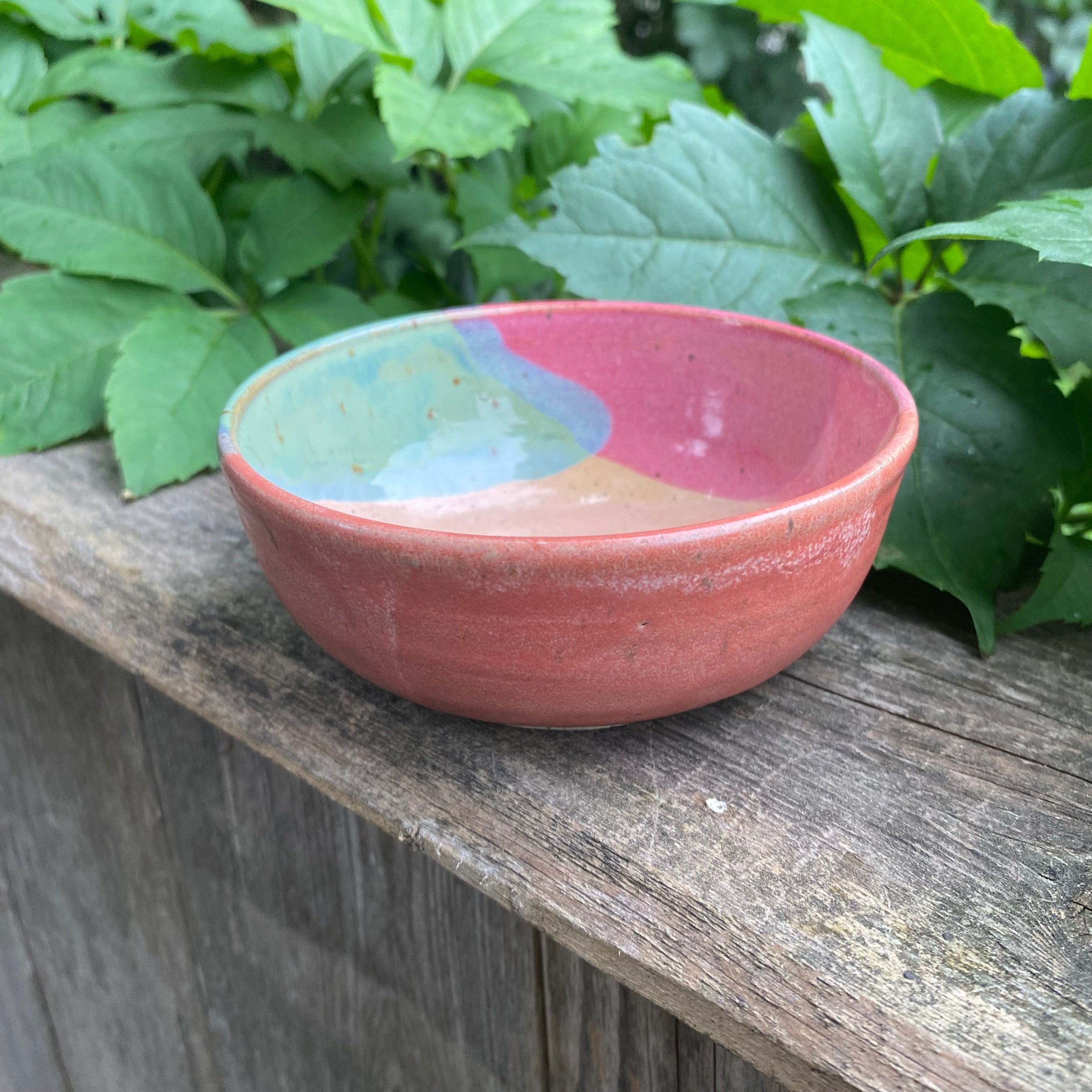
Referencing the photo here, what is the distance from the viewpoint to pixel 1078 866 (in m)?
0.36

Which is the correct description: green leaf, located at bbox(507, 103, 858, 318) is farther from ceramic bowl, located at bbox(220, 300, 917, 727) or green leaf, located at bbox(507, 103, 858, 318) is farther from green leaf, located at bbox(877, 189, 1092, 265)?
green leaf, located at bbox(877, 189, 1092, 265)

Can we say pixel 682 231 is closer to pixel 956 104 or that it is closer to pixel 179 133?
pixel 956 104

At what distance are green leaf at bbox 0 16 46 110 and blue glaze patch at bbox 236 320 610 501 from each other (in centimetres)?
53

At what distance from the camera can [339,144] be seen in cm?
79

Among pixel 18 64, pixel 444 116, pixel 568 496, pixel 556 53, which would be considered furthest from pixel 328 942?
pixel 18 64

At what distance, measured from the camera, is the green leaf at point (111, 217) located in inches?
27.6

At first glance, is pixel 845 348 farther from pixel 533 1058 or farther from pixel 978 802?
pixel 533 1058

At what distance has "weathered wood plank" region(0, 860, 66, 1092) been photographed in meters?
1.03

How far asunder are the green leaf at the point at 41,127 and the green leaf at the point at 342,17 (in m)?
0.23

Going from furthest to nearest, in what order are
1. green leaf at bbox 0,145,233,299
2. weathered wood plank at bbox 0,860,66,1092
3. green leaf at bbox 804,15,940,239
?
weathered wood plank at bbox 0,860,66,1092
green leaf at bbox 0,145,233,299
green leaf at bbox 804,15,940,239

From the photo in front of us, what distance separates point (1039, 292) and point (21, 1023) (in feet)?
4.15

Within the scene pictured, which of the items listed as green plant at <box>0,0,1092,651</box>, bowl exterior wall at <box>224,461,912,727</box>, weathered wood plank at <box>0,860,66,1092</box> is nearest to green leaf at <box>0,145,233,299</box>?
green plant at <box>0,0,1092,651</box>

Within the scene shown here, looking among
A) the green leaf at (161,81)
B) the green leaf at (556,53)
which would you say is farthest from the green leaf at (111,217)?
the green leaf at (556,53)

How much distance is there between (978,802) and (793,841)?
3.4 inches
